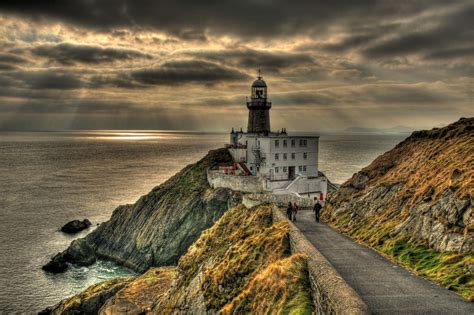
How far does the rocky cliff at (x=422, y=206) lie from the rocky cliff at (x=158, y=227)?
25.5 m

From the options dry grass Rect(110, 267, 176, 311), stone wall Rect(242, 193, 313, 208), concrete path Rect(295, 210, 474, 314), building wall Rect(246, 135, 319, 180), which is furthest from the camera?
building wall Rect(246, 135, 319, 180)

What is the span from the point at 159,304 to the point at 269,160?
114ft

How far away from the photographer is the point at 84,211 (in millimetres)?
80812

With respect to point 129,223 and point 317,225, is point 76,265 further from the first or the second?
point 317,225

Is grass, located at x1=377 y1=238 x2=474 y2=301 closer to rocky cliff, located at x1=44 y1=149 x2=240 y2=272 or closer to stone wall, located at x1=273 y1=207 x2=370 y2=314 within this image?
stone wall, located at x1=273 y1=207 x2=370 y2=314

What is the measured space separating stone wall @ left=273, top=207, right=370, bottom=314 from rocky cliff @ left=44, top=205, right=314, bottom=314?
59 centimetres

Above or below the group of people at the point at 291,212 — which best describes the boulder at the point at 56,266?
below

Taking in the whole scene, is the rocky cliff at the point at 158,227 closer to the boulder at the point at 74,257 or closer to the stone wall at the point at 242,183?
the boulder at the point at 74,257

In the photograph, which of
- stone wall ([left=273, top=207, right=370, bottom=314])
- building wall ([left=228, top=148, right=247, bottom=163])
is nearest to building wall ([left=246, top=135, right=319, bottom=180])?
building wall ([left=228, top=148, right=247, bottom=163])

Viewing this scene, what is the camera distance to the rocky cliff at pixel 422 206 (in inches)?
666

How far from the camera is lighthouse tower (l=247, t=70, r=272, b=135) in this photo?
246ft

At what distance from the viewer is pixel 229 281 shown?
21.4 m

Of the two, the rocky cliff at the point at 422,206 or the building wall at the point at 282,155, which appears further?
the building wall at the point at 282,155

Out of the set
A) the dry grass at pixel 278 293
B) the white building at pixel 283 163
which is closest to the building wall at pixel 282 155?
the white building at pixel 283 163
